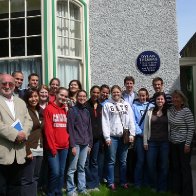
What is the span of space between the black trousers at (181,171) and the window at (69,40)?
2872mm

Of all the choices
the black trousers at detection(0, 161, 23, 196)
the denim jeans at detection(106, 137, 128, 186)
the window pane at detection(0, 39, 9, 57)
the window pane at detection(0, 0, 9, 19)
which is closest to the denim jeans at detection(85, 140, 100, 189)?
the denim jeans at detection(106, 137, 128, 186)

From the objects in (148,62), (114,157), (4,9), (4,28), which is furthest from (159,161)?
(4,9)

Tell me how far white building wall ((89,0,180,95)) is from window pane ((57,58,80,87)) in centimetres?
36

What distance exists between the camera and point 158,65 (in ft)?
28.0

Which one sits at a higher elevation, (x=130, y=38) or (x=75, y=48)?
(x=130, y=38)

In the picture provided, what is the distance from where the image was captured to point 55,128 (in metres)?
5.90

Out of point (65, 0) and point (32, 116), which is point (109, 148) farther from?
point (65, 0)

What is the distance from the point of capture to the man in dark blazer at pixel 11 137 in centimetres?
472

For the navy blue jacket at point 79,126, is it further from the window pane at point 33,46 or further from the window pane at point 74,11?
the window pane at point 74,11

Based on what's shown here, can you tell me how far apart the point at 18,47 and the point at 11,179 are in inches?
148

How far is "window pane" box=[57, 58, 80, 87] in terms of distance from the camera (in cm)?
821

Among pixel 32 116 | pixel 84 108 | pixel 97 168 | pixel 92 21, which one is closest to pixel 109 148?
pixel 97 168

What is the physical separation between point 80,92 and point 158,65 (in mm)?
2750

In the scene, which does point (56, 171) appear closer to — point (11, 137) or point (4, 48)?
point (11, 137)
